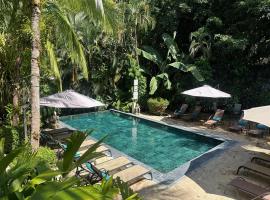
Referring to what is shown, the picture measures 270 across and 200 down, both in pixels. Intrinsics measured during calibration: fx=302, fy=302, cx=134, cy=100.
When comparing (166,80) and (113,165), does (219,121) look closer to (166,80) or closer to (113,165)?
(166,80)

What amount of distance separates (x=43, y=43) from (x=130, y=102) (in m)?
9.88

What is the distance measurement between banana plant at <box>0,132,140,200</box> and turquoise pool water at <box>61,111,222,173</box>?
317 inches

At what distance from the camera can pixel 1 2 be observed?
9406 mm

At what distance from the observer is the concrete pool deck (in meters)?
8.18

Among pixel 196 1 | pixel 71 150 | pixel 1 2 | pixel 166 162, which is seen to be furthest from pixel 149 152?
pixel 196 1

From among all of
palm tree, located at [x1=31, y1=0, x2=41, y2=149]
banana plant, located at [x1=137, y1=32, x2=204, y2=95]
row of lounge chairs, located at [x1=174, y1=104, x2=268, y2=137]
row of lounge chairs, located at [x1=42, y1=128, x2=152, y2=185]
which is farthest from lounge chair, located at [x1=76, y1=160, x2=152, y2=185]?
banana plant, located at [x1=137, y1=32, x2=204, y2=95]

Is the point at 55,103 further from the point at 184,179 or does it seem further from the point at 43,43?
the point at 184,179

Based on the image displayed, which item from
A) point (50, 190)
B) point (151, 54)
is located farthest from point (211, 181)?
point (151, 54)

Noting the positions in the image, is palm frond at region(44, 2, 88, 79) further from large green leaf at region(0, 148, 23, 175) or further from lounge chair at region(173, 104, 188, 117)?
lounge chair at region(173, 104, 188, 117)

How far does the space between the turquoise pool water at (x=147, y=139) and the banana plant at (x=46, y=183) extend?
804 cm

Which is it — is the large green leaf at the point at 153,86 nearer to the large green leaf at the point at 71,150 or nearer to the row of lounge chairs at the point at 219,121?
the row of lounge chairs at the point at 219,121

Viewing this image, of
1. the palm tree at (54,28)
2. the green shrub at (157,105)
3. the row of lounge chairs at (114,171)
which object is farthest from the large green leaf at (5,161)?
the green shrub at (157,105)

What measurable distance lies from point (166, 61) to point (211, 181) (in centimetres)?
1211

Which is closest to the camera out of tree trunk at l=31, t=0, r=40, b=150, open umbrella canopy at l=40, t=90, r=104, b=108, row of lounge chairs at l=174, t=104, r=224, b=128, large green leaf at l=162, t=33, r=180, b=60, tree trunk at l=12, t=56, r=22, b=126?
tree trunk at l=31, t=0, r=40, b=150
